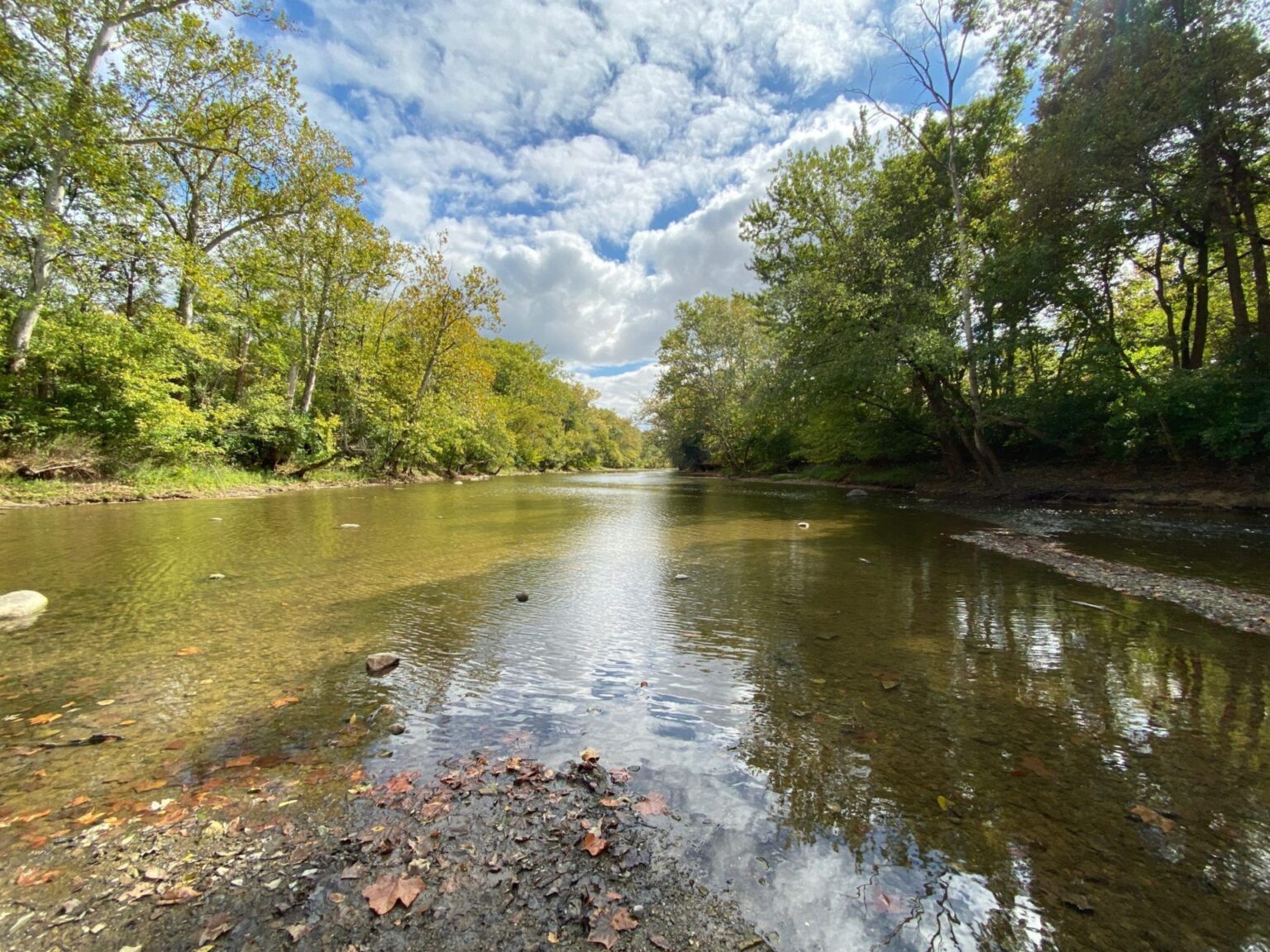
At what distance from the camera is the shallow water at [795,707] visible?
2188mm

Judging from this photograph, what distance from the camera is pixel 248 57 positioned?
1805cm

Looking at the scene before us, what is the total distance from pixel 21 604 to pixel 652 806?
739 centimetres

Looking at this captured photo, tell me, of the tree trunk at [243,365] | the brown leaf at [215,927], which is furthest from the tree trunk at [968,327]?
the tree trunk at [243,365]

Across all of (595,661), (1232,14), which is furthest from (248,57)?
(1232,14)

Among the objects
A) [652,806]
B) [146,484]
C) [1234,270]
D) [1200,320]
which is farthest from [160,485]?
[1200,320]

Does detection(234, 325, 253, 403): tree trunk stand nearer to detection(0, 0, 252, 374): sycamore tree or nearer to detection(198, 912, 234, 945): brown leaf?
detection(0, 0, 252, 374): sycamore tree

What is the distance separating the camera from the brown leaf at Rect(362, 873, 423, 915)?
2.00 meters

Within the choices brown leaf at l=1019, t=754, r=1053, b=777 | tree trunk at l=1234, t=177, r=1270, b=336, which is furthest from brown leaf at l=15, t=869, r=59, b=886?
tree trunk at l=1234, t=177, r=1270, b=336

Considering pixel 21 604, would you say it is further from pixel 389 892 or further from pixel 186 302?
pixel 186 302

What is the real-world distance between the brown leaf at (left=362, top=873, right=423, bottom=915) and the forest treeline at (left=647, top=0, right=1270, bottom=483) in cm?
1970

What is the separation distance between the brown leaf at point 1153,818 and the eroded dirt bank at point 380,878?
7.34 ft

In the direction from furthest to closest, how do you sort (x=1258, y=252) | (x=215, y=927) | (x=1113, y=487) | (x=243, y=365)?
1. (x=243, y=365)
2. (x=1113, y=487)
3. (x=1258, y=252)
4. (x=215, y=927)

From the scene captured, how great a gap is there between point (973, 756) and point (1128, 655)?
9.97 ft

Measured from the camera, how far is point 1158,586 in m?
7.11
